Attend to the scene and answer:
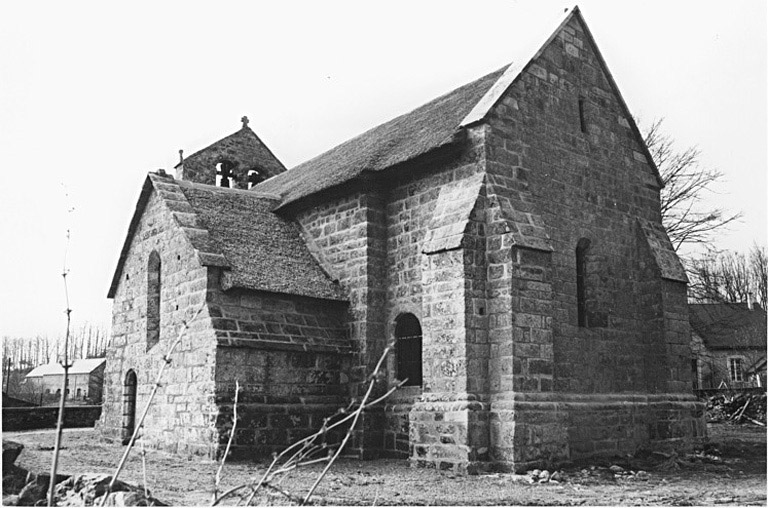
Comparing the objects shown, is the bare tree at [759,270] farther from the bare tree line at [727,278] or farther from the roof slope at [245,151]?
the roof slope at [245,151]

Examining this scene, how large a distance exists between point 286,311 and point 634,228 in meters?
7.76

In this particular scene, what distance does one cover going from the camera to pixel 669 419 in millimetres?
15906

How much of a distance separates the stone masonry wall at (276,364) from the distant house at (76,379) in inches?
999

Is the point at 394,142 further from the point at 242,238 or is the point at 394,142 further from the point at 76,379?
the point at 76,379

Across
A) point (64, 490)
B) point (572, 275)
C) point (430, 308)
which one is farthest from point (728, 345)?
point (64, 490)

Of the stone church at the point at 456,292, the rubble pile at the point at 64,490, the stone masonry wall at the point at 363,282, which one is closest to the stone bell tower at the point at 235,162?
the stone church at the point at 456,292

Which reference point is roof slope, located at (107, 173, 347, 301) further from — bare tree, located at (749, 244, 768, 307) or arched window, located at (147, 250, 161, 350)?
bare tree, located at (749, 244, 768, 307)

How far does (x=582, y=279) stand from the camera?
15.6 metres

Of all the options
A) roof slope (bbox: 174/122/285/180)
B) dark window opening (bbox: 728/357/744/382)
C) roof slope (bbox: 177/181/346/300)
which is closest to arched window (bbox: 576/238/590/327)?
roof slope (bbox: 177/181/346/300)

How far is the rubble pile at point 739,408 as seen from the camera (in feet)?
78.1

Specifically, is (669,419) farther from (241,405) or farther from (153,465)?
(153,465)

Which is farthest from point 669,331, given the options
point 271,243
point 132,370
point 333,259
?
point 132,370

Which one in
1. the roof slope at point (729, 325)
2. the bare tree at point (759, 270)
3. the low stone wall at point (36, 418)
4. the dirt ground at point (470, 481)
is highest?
the bare tree at point (759, 270)

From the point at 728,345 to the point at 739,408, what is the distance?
967 cm
